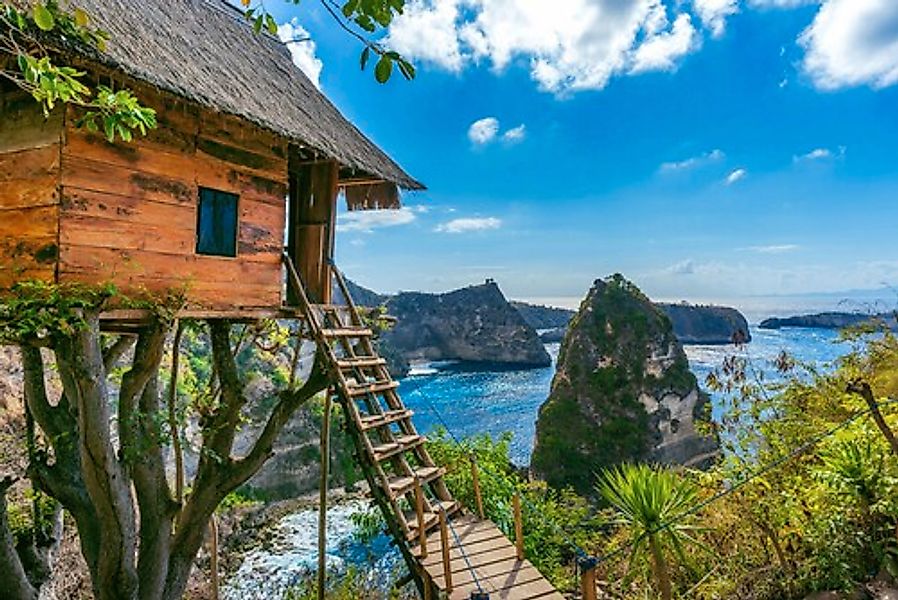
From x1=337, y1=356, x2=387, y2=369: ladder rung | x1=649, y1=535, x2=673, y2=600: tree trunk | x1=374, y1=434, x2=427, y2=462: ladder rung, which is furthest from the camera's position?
x1=337, y1=356, x2=387, y2=369: ladder rung

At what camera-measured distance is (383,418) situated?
6613mm

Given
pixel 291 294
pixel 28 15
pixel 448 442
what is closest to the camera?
pixel 28 15

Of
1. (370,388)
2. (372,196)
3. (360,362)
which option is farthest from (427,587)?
(372,196)

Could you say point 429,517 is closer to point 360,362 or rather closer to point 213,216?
point 360,362

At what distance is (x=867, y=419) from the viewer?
19.1 feet

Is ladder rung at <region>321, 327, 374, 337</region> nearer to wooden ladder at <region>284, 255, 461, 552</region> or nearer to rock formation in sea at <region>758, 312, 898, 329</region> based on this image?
wooden ladder at <region>284, 255, 461, 552</region>

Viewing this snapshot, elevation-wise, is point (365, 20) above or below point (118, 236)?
above

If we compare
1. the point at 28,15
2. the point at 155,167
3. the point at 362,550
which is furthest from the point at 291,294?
the point at 362,550

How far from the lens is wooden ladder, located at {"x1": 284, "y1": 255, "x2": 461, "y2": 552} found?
595 cm

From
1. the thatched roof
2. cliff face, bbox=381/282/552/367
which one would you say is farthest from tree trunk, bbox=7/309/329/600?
cliff face, bbox=381/282/552/367

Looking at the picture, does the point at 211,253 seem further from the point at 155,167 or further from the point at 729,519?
the point at 729,519

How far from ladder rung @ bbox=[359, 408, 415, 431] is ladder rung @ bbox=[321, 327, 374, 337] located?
106cm

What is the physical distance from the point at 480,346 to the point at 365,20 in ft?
203

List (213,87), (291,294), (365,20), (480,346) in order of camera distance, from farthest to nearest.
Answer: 1. (480,346)
2. (291,294)
3. (213,87)
4. (365,20)
